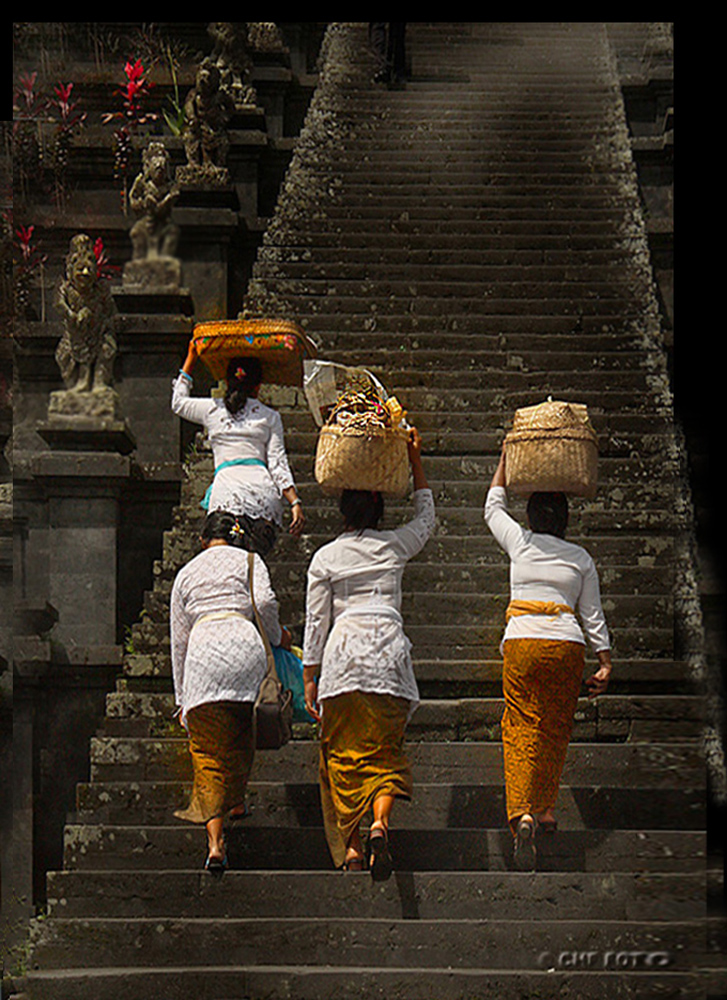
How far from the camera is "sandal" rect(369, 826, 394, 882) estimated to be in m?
5.61

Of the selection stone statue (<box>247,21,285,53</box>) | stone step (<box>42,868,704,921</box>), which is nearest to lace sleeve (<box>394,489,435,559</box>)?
stone step (<box>42,868,704,921</box>)

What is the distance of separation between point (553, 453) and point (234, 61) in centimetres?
456

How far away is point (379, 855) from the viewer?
5.62m

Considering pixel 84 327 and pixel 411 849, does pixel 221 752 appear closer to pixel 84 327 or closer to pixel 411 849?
pixel 411 849

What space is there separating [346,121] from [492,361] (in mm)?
2491

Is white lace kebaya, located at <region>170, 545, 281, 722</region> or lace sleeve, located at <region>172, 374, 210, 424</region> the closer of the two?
white lace kebaya, located at <region>170, 545, 281, 722</region>

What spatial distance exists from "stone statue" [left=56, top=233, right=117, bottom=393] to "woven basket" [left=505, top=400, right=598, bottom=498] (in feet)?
7.89

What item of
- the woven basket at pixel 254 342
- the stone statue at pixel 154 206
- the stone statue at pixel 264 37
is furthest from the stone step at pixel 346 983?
the stone statue at pixel 264 37

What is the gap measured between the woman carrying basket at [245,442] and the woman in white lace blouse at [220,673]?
458mm

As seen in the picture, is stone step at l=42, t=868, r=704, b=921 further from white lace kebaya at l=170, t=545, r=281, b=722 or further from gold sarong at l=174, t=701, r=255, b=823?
white lace kebaya at l=170, t=545, r=281, b=722

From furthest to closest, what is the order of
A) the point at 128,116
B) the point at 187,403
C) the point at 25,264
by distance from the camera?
the point at 128,116, the point at 25,264, the point at 187,403

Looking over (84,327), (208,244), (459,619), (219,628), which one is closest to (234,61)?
(208,244)

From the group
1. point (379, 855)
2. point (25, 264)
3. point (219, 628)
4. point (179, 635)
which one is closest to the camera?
point (379, 855)

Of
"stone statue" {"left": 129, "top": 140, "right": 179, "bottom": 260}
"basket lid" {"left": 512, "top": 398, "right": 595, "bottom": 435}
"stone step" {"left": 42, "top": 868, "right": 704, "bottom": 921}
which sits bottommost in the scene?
"stone step" {"left": 42, "top": 868, "right": 704, "bottom": 921}
